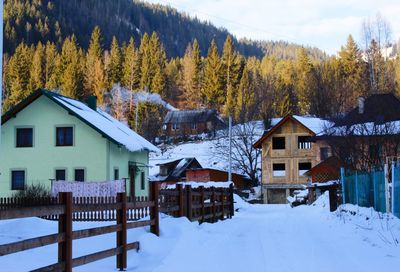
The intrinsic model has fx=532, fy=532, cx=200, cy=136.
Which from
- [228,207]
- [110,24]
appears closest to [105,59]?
[110,24]

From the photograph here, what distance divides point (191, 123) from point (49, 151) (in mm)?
59337

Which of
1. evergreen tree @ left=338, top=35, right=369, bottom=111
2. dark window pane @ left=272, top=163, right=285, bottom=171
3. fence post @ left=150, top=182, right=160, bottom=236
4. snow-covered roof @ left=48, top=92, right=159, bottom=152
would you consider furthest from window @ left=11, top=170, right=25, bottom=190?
evergreen tree @ left=338, top=35, right=369, bottom=111

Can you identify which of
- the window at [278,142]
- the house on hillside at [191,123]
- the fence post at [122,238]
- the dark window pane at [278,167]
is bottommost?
the fence post at [122,238]

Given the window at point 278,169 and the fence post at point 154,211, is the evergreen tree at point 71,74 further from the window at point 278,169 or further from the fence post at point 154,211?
the fence post at point 154,211

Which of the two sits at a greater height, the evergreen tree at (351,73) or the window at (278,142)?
the evergreen tree at (351,73)

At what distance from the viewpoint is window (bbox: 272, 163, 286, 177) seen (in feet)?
186

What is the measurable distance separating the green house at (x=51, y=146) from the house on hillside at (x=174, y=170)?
28.7 m

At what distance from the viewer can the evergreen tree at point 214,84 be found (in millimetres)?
105250

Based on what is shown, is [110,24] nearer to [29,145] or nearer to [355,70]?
[355,70]

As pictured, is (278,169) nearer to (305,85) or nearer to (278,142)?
(278,142)

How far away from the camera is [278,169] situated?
187 feet

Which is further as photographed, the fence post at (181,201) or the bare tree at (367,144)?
the bare tree at (367,144)

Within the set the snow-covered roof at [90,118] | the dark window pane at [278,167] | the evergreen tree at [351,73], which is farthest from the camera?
the evergreen tree at [351,73]

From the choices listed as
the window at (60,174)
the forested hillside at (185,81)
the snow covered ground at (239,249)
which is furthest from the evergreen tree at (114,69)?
the snow covered ground at (239,249)
